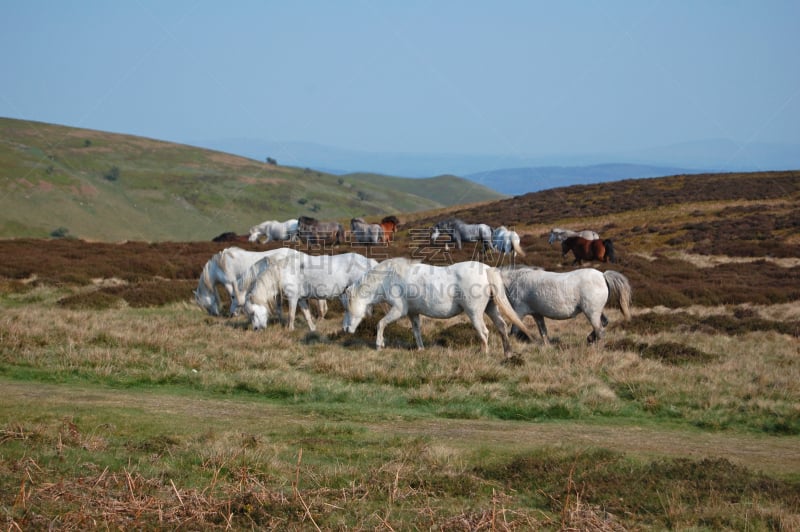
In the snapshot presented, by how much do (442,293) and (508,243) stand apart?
2032cm

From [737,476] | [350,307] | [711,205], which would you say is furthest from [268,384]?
[711,205]

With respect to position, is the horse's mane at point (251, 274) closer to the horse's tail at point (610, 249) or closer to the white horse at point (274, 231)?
the horse's tail at point (610, 249)

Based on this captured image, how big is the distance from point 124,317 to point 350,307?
6148mm

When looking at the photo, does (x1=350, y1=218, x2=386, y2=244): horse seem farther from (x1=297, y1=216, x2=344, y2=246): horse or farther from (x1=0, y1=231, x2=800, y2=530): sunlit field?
(x1=0, y1=231, x2=800, y2=530): sunlit field

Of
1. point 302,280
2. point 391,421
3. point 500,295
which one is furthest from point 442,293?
point 391,421

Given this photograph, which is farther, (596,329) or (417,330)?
(596,329)

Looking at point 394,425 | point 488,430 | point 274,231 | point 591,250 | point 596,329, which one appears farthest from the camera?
point 274,231

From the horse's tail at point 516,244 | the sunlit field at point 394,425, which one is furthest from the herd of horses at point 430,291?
the horse's tail at point 516,244

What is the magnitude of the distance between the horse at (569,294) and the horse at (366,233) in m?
24.1

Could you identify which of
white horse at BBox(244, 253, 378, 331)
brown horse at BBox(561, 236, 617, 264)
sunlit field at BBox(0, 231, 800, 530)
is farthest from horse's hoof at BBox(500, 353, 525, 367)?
brown horse at BBox(561, 236, 617, 264)

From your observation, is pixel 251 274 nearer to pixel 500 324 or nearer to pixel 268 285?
pixel 268 285

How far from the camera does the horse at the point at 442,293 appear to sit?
13.2 meters

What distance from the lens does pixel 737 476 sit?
6.89 metres

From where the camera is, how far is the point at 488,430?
9000 millimetres
